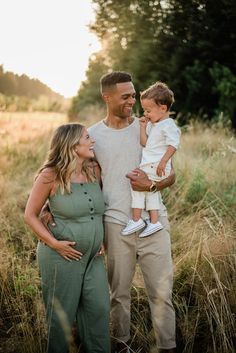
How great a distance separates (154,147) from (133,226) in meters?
0.62

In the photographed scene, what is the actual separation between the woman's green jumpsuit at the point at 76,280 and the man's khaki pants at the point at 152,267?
29 cm

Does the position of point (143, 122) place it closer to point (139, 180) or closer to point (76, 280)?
point (139, 180)

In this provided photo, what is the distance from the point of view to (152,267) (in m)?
3.65

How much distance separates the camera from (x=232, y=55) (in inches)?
563

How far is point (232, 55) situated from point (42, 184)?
40.1ft

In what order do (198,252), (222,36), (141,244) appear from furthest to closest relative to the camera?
(222,36)
(198,252)
(141,244)

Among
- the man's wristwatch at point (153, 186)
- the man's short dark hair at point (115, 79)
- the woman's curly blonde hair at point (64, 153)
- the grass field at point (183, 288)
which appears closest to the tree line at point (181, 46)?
the grass field at point (183, 288)

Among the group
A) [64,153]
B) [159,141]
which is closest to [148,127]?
[159,141]

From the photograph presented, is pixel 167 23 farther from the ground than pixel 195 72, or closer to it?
farther from the ground

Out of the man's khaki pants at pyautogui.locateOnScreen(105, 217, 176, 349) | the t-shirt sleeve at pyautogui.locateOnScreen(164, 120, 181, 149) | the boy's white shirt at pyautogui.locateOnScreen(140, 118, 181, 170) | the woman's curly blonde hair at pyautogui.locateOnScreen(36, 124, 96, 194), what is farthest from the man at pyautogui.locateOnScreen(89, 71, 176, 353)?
the woman's curly blonde hair at pyautogui.locateOnScreen(36, 124, 96, 194)

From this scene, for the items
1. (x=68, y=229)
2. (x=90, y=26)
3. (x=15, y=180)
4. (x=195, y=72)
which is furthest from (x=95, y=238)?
(x=90, y=26)

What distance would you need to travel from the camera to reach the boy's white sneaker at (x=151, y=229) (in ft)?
11.7

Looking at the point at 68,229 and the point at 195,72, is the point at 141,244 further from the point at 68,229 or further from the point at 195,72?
the point at 195,72

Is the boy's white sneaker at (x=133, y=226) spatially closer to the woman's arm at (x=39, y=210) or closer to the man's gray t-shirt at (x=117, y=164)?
the man's gray t-shirt at (x=117, y=164)
